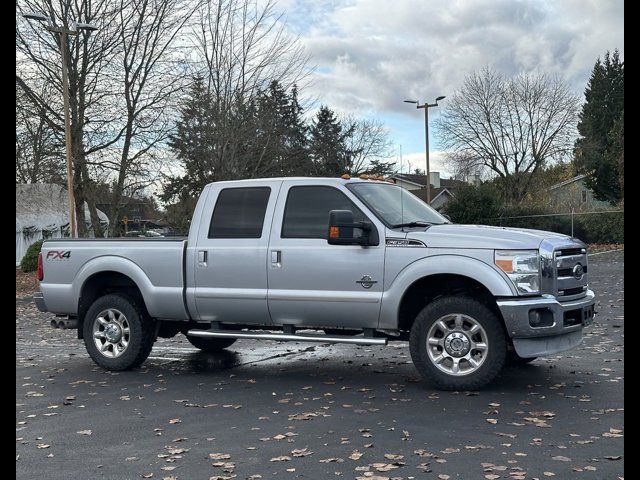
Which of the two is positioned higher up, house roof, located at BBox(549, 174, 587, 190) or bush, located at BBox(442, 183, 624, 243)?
house roof, located at BBox(549, 174, 587, 190)

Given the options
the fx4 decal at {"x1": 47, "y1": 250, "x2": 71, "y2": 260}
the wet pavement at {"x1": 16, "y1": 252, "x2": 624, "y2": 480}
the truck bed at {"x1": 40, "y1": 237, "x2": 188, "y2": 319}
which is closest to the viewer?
the wet pavement at {"x1": 16, "y1": 252, "x2": 624, "y2": 480}

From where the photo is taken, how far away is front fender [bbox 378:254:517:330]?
7.41m

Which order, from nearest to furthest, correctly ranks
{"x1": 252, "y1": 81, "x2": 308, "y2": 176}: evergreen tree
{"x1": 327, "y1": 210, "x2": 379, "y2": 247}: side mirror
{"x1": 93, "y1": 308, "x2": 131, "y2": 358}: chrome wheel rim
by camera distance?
1. {"x1": 327, "y1": 210, "x2": 379, "y2": 247}: side mirror
2. {"x1": 93, "y1": 308, "x2": 131, "y2": 358}: chrome wheel rim
3. {"x1": 252, "y1": 81, "x2": 308, "y2": 176}: evergreen tree

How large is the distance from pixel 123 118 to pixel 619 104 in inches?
2005

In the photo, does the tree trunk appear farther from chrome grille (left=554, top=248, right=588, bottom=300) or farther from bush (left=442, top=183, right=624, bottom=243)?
chrome grille (left=554, top=248, right=588, bottom=300)

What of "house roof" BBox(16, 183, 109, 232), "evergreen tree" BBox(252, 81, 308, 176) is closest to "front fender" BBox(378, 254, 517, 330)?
"evergreen tree" BBox(252, 81, 308, 176)

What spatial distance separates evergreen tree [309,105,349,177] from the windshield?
109 feet

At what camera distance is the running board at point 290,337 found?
7.91 metres

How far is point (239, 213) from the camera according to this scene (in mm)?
8867

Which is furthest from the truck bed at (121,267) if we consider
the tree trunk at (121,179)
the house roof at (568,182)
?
the house roof at (568,182)

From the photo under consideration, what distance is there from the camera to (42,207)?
158 feet

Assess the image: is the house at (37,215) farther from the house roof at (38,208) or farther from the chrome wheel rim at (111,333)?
the chrome wheel rim at (111,333)

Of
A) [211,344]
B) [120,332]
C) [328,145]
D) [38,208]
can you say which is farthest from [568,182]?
[120,332]

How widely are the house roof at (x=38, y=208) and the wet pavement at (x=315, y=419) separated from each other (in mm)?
38322
